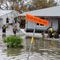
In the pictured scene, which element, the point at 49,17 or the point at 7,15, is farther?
the point at 7,15

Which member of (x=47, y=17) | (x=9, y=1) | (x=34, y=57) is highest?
(x=9, y=1)

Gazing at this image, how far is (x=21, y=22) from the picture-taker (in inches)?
2087

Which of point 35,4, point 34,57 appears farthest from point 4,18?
point 34,57

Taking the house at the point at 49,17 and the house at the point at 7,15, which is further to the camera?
the house at the point at 7,15

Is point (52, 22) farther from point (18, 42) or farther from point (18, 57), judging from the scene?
point (18, 57)

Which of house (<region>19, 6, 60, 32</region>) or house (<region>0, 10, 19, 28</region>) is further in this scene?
house (<region>0, 10, 19, 28</region>)

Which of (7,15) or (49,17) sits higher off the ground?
(7,15)

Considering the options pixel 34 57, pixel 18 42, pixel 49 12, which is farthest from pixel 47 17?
pixel 34 57

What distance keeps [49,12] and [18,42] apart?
48.2 feet

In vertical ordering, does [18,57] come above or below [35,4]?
below

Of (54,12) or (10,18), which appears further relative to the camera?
(10,18)

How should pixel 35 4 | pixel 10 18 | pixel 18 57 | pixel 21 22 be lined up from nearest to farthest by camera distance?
pixel 18 57
pixel 21 22
pixel 10 18
pixel 35 4

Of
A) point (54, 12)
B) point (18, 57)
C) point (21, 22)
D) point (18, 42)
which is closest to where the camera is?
point (18, 57)

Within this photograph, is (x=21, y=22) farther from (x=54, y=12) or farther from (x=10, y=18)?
(x=54, y=12)
